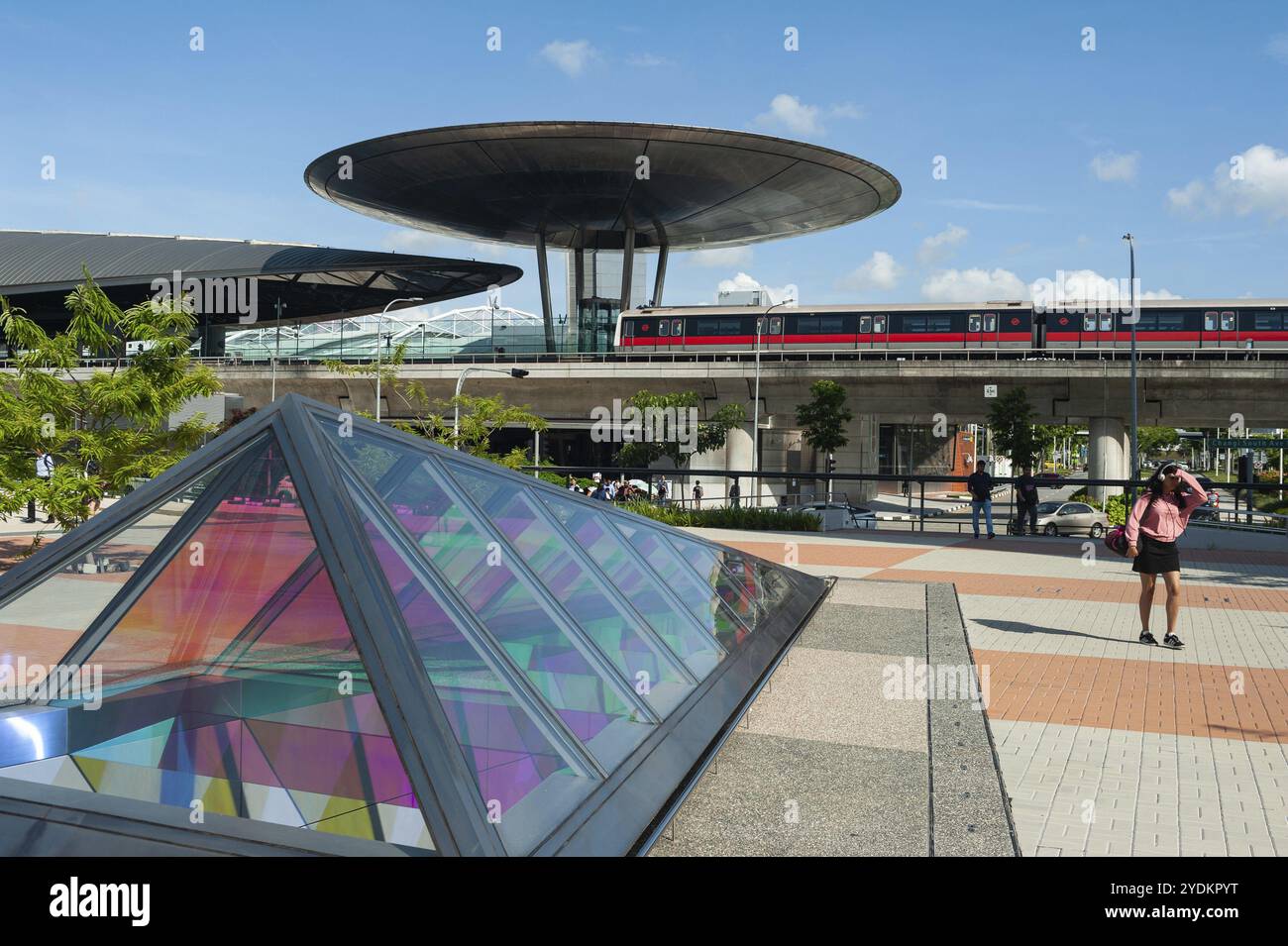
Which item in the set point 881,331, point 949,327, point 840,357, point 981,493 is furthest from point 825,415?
point 981,493

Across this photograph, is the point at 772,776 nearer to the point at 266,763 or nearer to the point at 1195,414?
the point at 266,763

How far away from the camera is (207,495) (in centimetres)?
425

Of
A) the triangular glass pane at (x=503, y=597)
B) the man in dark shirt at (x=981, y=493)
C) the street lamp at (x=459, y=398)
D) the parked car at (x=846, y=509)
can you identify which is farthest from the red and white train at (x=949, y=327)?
the triangular glass pane at (x=503, y=597)

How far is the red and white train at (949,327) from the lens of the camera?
4162 centimetres

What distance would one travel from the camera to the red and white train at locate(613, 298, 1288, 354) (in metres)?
41.6

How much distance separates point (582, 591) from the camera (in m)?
5.54

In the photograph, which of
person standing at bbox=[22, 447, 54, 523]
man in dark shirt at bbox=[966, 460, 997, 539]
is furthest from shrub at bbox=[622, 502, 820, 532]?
person standing at bbox=[22, 447, 54, 523]

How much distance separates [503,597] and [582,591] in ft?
2.81

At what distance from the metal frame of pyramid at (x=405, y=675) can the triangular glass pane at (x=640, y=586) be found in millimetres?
99

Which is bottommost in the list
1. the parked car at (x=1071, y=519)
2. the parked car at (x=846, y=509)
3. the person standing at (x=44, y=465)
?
the parked car at (x=1071, y=519)

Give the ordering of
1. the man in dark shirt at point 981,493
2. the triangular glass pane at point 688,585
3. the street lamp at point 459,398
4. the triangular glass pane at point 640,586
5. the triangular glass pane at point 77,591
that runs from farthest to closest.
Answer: the street lamp at point 459,398, the man in dark shirt at point 981,493, the triangular glass pane at point 688,585, the triangular glass pane at point 640,586, the triangular glass pane at point 77,591

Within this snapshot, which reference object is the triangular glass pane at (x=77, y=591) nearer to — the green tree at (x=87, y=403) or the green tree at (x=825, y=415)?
the green tree at (x=87, y=403)
